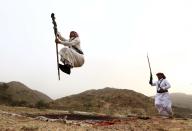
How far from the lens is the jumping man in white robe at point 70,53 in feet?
50.2

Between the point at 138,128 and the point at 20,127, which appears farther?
the point at 138,128

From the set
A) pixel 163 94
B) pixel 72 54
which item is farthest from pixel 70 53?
pixel 163 94

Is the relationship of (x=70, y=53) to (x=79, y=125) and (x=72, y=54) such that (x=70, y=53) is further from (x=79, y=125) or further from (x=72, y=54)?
(x=79, y=125)

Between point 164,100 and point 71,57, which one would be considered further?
point 164,100

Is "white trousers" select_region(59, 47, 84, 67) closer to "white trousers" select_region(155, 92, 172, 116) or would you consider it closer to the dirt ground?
the dirt ground

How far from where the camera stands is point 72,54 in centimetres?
1546

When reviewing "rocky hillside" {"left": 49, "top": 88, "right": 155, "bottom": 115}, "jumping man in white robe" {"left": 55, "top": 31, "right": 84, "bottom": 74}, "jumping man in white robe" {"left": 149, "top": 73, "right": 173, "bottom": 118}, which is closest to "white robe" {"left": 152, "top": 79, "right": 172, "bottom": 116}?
"jumping man in white robe" {"left": 149, "top": 73, "right": 173, "bottom": 118}

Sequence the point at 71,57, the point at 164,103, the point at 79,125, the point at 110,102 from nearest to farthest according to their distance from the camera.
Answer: the point at 79,125, the point at 71,57, the point at 164,103, the point at 110,102

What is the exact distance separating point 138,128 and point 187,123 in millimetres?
2932

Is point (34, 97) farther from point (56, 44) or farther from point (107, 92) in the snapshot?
point (56, 44)

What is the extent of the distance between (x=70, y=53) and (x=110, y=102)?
23610 mm

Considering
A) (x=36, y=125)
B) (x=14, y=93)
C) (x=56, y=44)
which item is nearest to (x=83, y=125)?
(x=36, y=125)

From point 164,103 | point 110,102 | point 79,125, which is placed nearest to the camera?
point 79,125

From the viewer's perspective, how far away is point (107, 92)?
141 ft
